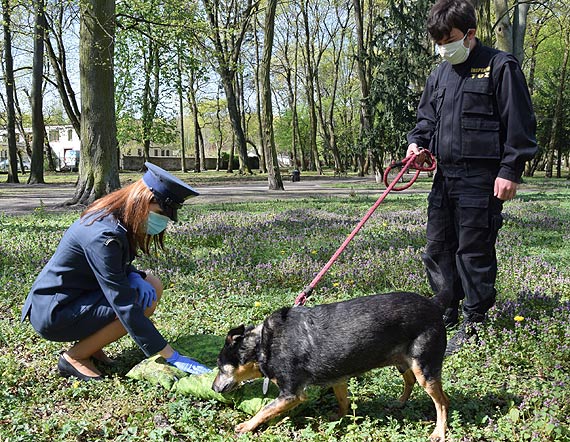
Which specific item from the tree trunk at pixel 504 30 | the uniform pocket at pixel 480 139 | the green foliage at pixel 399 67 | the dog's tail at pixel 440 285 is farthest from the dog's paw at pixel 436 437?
the green foliage at pixel 399 67

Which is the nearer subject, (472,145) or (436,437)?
(436,437)

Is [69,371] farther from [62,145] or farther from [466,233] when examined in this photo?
[62,145]

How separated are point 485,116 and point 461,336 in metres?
1.85

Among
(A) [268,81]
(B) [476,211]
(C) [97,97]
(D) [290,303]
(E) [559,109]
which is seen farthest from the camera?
(E) [559,109]

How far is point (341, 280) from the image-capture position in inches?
255

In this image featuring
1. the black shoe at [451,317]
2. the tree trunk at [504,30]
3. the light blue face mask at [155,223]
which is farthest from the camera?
the tree trunk at [504,30]

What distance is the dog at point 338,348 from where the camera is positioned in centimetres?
337

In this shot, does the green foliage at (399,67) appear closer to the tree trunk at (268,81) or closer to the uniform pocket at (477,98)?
the tree trunk at (268,81)

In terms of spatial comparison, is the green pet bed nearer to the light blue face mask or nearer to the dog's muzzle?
the dog's muzzle

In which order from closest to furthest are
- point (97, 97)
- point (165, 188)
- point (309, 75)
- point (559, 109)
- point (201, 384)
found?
point (201, 384) < point (165, 188) < point (97, 97) < point (559, 109) < point (309, 75)

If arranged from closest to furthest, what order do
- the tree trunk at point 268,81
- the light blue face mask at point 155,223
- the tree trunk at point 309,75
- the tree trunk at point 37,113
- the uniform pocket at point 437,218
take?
the light blue face mask at point 155,223, the uniform pocket at point 437,218, the tree trunk at point 268,81, the tree trunk at point 37,113, the tree trunk at point 309,75

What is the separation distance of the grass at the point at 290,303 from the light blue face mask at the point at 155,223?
3.95 feet

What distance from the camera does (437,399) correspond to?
3.35 meters

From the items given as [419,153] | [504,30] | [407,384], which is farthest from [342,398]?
[504,30]
